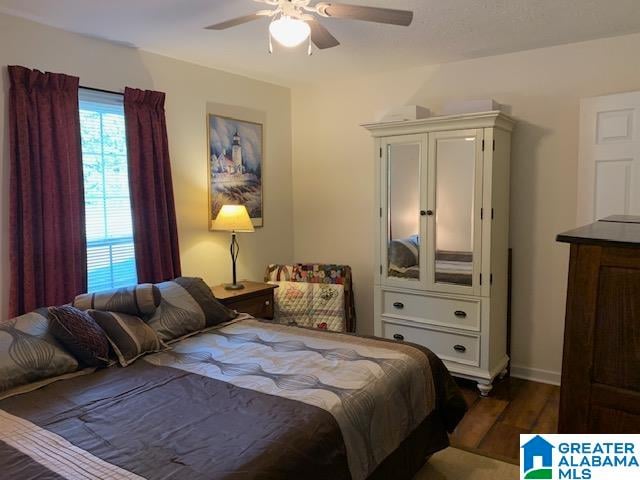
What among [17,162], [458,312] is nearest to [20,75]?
[17,162]

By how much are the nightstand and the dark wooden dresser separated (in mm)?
2474

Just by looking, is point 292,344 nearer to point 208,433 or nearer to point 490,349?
point 208,433

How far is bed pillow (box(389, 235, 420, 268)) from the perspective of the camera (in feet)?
11.8

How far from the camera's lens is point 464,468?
2.51 meters

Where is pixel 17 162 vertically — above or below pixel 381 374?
above

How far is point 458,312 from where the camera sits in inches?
136

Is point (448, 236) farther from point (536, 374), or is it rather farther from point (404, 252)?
point (536, 374)

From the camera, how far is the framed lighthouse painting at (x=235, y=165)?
12.5ft

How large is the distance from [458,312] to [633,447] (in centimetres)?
228

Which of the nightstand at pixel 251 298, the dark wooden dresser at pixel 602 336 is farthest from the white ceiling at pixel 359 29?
the dark wooden dresser at pixel 602 336

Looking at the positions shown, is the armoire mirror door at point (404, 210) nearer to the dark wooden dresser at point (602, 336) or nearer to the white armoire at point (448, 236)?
the white armoire at point (448, 236)

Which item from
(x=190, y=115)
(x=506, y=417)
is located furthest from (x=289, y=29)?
(x=506, y=417)

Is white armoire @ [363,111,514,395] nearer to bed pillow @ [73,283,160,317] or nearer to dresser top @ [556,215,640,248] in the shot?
bed pillow @ [73,283,160,317]

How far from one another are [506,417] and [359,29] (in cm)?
256
